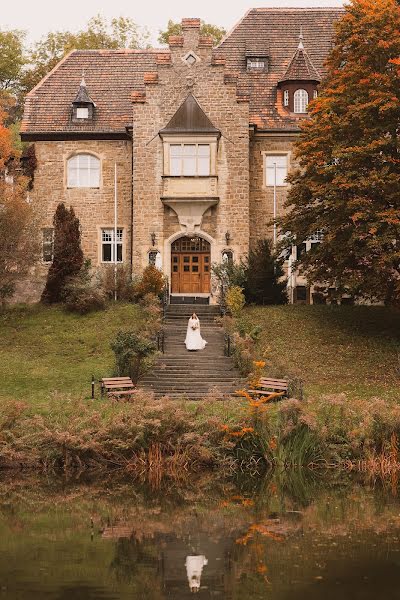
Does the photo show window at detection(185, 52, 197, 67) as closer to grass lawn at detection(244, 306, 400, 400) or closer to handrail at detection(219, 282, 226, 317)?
handrail at detection(219, 282, 226, 317)

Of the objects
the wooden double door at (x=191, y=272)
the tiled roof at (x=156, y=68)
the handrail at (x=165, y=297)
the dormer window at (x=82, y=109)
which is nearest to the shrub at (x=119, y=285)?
the handrail at (x=165, y=297)

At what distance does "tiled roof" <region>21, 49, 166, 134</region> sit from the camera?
49.3 metres

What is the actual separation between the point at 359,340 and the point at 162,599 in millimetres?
23780

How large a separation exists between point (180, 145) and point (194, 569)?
1213 inches

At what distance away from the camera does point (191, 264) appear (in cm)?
4791

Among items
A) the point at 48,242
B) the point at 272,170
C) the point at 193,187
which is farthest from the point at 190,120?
the point at 48,242

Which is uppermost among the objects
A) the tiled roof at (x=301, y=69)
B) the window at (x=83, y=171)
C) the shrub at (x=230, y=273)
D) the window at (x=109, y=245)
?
the tiled roof at (x=301, y=69)

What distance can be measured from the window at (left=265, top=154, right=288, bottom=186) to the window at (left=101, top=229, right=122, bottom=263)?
673 centimetres

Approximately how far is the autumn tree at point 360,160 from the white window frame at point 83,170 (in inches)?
499

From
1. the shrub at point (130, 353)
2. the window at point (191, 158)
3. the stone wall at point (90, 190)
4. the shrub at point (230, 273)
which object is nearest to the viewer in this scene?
the shrub at point (130, 353)

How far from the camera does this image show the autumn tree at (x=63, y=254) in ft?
148

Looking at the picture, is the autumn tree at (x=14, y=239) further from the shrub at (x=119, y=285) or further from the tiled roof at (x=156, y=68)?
the tiled roof at (x=156, y=68)

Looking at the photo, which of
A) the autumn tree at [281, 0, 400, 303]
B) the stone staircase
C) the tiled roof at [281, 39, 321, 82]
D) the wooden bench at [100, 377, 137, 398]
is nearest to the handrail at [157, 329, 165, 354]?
the stone staircase

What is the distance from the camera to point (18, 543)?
19656 millimetres
